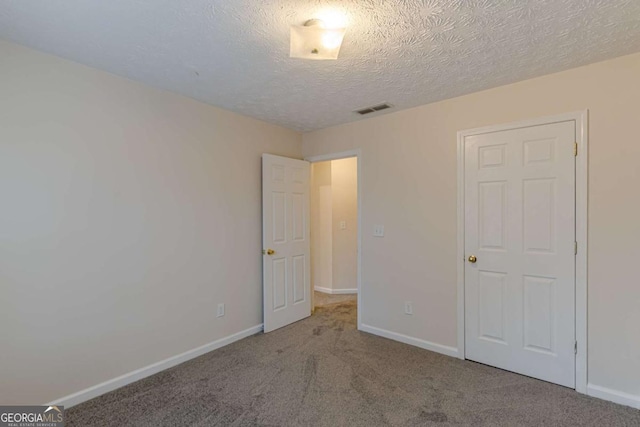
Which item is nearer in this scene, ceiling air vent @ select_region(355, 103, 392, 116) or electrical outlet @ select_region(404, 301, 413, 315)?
ceiling air vent @ select_region(355, 103, 392, 116)

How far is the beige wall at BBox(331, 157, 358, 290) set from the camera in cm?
515

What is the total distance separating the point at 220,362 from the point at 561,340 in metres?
2.76

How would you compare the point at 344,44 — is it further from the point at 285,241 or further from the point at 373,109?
the point at 285,241

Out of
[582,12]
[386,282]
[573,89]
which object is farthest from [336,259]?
[582,12]

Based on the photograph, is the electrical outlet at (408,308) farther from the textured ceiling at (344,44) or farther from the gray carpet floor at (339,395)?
the textured ceiling at (344,44)

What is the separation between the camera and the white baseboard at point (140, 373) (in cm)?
214

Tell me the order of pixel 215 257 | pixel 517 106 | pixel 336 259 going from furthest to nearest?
pixel 336 259 → pixel 215 257 → pixel 517 106

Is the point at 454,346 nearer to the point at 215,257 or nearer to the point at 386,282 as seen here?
the point at 386,282

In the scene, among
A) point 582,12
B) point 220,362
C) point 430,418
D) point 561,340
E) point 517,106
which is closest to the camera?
point 582,12

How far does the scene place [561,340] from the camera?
2352 millimetres

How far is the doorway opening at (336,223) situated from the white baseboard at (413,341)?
1.72 meters

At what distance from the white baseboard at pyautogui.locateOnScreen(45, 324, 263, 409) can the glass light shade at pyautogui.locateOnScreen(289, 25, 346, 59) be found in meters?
2.63

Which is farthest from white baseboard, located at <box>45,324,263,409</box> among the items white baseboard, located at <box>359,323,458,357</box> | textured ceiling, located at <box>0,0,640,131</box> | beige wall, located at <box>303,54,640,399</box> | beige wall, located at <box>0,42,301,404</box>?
textured ceiling, located at <box>0,0,640,131</box>

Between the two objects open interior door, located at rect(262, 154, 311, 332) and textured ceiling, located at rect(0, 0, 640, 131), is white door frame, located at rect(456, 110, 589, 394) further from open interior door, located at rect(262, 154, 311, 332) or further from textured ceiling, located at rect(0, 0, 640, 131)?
open interior door, located at rect(262, 154, 311, 332)
